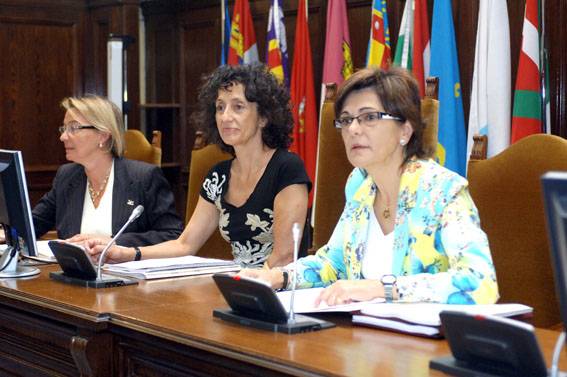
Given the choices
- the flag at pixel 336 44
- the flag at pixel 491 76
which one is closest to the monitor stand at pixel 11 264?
the flag at pixel 491 76

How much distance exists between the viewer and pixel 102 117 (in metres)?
3.29

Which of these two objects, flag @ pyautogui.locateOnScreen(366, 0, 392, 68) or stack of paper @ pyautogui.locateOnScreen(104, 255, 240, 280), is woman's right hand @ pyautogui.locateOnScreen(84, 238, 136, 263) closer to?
stack of paper @ pyautogui.locateOnScreen(104, 255, 240, 280)

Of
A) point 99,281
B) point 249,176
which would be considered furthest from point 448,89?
point 99,281

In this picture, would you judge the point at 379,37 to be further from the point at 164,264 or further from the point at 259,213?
the point at 164,264

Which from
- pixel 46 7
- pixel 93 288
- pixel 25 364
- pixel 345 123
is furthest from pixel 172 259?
pixel 46 7

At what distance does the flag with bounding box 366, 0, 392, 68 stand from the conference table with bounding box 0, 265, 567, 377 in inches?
82.1

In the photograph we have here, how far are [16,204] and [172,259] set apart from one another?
51 centimetres

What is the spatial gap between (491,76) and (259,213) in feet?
4.93

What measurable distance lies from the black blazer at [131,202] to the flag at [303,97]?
147cm

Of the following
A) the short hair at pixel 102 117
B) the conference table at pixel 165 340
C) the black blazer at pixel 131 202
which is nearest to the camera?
the conference table at pixel 165 340

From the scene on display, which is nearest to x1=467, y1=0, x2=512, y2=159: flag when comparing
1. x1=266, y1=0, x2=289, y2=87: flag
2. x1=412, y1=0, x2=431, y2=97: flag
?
x1=412, y1=0, x2=431, y2=97: flag

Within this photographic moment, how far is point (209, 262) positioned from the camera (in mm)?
2645

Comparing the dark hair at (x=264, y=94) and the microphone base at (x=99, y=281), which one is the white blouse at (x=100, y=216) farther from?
the microphone base at (x=99, y=281)

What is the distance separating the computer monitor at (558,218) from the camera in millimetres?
1145
